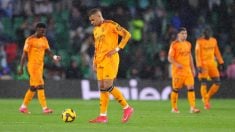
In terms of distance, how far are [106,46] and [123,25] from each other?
13.9 metres

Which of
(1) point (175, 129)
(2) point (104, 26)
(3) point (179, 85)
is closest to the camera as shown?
(1) point (175, 129)

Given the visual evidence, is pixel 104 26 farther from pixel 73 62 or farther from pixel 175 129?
pixel 73 62

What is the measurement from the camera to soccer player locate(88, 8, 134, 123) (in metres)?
16.2

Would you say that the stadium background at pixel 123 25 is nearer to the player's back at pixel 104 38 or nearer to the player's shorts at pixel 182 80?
the player's shorts at pixel 182 80

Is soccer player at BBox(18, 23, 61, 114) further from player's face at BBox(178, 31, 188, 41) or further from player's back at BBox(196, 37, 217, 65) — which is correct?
player's back at BBox(196, 37, 217, 65)

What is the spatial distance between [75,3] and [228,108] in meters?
11.2

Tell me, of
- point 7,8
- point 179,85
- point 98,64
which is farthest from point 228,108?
point 7,8

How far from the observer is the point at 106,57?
16.2 m

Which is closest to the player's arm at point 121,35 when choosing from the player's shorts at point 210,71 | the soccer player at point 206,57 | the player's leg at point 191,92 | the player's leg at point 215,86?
the player's leg at point 191,92

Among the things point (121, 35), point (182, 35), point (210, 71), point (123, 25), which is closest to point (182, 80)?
point (182, 35)

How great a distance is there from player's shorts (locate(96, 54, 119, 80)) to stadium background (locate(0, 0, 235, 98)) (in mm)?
12267

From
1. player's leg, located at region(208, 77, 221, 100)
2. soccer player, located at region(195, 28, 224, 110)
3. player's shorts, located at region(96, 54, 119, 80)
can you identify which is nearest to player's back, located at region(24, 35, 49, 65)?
player's shorts, located at region(96, 54, 119, 80)

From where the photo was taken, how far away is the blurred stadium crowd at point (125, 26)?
97.9 feet

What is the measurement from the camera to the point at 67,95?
28750 mm
